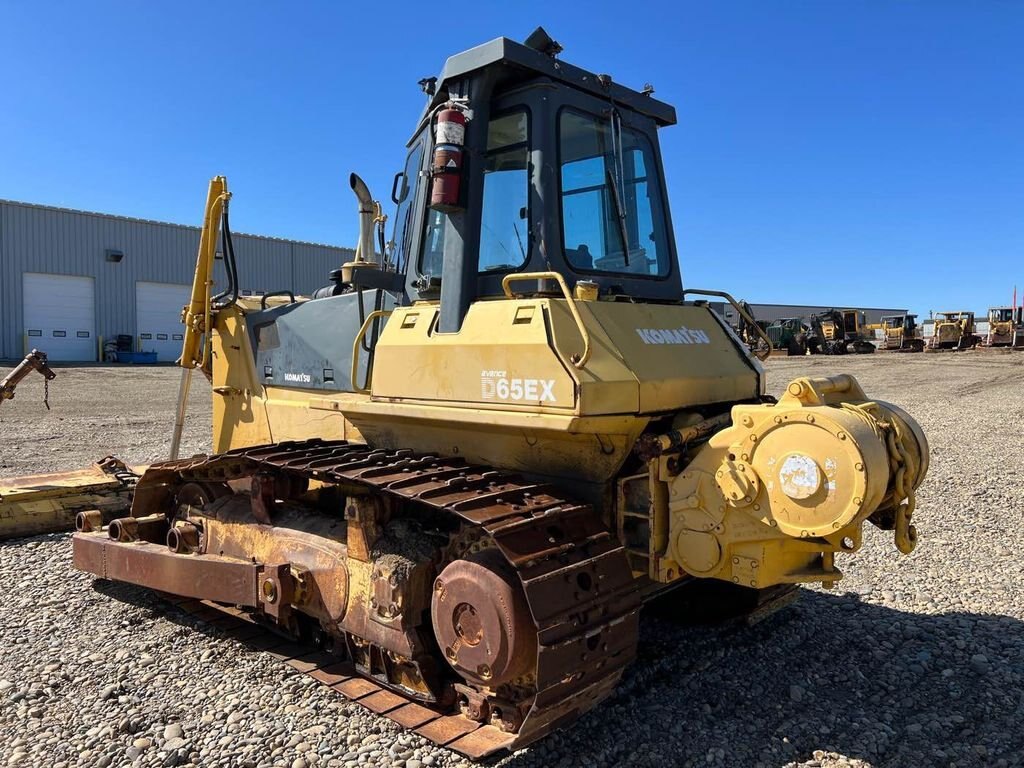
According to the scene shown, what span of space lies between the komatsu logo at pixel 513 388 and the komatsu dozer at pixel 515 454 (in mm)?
14

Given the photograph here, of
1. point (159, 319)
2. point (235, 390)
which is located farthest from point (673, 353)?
point (159, 319)

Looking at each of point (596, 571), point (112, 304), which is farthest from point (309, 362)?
point (112, 304)

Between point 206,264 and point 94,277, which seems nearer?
point 206,264

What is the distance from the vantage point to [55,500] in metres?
6.67

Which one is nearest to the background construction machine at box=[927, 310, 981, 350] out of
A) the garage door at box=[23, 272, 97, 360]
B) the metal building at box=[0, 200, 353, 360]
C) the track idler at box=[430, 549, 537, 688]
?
the metal building at box=[0, 200, 353, 360]

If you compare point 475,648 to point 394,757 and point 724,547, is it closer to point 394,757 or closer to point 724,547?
point 394,757

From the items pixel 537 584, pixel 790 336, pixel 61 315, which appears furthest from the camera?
pixel 790 336

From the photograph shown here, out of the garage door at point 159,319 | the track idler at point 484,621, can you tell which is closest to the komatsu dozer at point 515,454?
the track idler at point 484,621

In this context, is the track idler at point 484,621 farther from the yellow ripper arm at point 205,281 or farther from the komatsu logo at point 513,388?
the yellow ripper arm at point 205,281

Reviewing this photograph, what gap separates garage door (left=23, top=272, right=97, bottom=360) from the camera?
31.5m

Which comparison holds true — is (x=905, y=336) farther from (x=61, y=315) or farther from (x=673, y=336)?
(x=673, y=336)

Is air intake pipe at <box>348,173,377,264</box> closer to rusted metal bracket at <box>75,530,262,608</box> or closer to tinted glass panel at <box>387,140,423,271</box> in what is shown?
tinted glass panel at <box>387,140,423,271</box>

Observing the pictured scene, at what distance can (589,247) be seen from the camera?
4.05 m

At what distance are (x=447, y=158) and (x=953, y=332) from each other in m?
45.3
